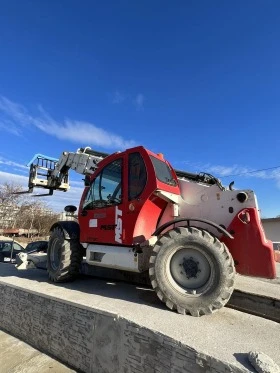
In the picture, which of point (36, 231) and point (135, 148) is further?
point (36, 231)

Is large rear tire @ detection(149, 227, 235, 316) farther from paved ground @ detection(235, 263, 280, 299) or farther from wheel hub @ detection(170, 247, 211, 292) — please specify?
paved ground @ detection(235, 263, 280, 299)

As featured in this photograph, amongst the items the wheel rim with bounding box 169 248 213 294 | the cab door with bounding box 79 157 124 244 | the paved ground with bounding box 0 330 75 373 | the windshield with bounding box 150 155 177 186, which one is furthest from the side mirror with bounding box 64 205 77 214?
the wheel rim with bounding box 169 248 213 294

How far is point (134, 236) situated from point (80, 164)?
335cm

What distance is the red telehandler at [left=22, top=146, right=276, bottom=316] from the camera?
457 centimetres

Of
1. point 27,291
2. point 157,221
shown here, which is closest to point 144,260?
point 157,221

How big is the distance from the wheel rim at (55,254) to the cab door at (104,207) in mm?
866

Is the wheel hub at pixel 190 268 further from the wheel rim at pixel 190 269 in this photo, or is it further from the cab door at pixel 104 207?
the cab door at pixel 104 207

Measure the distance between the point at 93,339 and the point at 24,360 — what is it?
5.76 ft

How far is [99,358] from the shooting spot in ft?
14.5

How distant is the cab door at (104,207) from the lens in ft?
18.7

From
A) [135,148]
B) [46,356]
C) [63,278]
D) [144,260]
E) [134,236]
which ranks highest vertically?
[135,148]

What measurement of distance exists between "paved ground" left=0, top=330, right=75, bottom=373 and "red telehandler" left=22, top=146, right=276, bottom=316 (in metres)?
1.39

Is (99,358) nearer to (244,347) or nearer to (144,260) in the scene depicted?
(144,260)

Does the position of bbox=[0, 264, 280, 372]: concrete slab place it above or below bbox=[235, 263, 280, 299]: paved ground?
below
